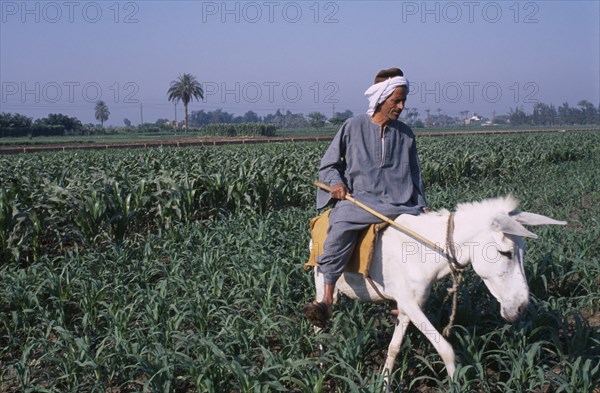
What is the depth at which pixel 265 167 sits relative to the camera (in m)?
10.9

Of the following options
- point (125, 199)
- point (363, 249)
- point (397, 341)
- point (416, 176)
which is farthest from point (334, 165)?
point (125, 199)

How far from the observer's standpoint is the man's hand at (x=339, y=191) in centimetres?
371

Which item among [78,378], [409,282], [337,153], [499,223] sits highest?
[337,153]

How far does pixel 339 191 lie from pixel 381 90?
0.72 metres

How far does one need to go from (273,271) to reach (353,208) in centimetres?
154

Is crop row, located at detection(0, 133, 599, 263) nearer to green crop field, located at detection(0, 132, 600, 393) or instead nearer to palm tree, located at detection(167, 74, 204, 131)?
green crop field, located at detection(0, 132, 600, 393)

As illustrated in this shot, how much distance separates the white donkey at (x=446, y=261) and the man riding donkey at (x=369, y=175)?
18cm

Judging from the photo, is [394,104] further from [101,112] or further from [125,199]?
[101,112]

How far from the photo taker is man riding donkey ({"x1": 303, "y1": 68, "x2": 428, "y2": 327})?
3590mm

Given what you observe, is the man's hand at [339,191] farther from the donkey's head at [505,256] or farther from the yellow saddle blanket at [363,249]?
the donkey's head at [505,256]

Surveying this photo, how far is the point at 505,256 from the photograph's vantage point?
9.82ft

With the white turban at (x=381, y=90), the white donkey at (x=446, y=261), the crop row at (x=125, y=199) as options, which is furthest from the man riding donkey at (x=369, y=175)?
the crop row at (x=125, y=199)

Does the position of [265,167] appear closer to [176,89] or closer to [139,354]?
[139,354]

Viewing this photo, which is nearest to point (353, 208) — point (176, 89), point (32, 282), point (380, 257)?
point (380, 257)
